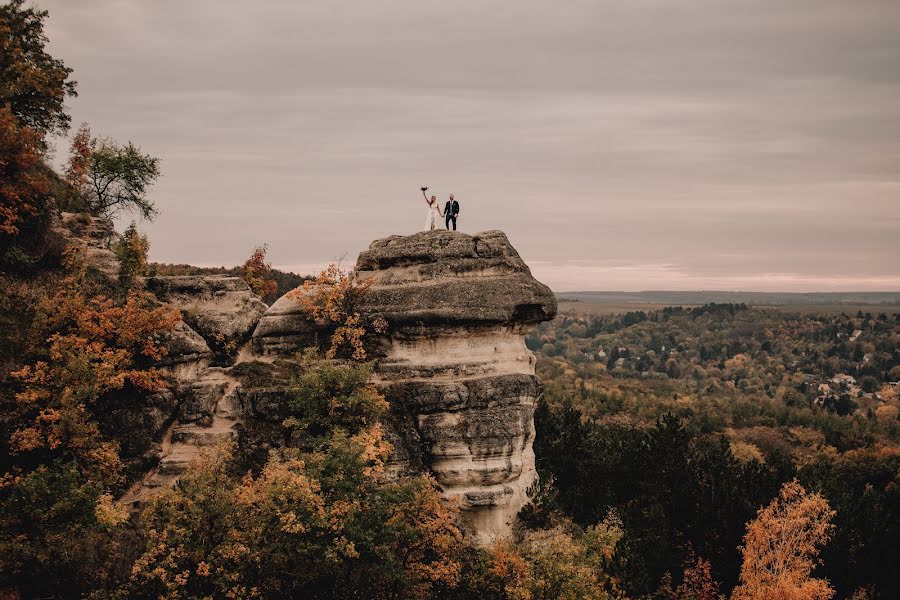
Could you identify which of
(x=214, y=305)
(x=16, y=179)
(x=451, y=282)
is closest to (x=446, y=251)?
(x=451, y=282)

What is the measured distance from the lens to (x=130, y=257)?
105ft

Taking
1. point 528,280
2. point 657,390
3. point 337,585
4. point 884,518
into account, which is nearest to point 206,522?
point 337,585

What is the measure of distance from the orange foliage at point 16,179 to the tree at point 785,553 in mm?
33273

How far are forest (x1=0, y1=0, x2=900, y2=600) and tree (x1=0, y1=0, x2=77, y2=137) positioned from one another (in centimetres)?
10

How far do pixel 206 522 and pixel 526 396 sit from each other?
1507 centimetres

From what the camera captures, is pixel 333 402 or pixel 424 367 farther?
pixel 424 367

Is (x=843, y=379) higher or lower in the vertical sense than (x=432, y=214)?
lower

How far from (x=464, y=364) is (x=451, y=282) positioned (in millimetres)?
3869

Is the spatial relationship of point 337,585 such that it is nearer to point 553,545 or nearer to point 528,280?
point 553,545

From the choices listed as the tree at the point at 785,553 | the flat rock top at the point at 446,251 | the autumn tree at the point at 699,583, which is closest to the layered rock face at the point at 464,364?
the flat rock top at the point at 446,251

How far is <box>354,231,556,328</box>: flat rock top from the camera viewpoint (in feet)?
101

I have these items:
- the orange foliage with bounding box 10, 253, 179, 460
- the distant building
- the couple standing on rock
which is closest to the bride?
the couple standing on rock

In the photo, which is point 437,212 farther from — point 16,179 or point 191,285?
point 16,179

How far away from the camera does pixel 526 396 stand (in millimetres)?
31109
